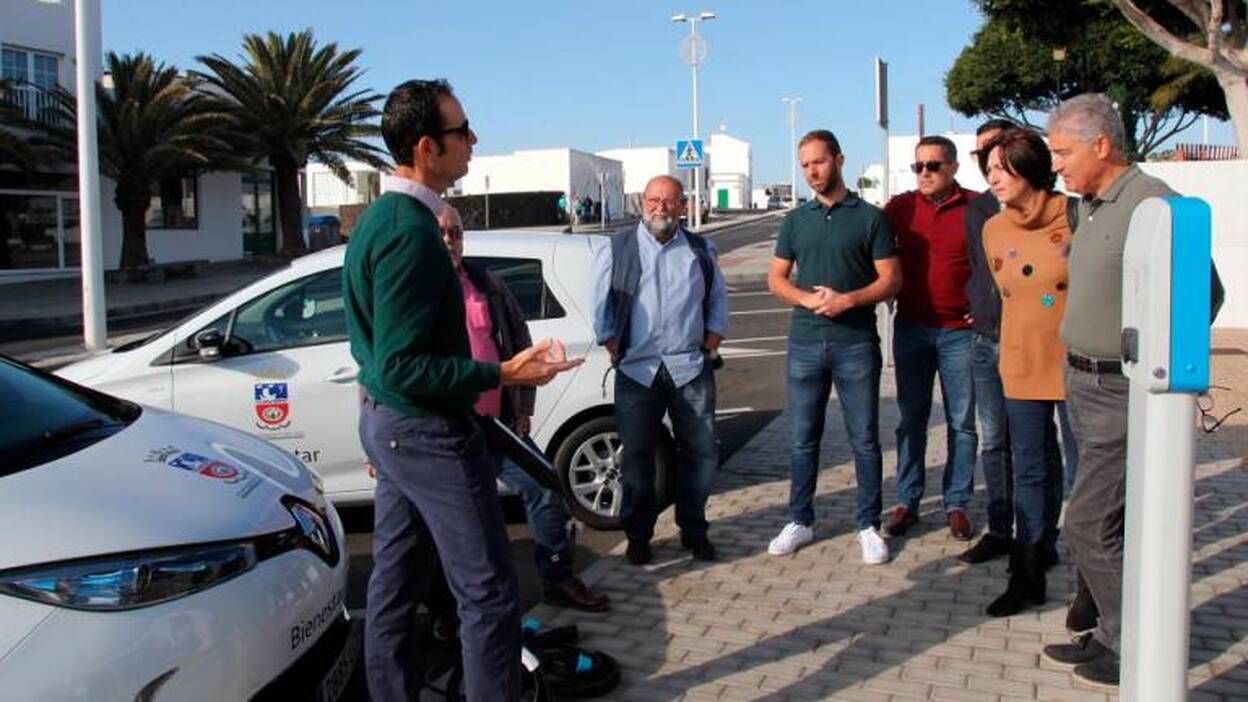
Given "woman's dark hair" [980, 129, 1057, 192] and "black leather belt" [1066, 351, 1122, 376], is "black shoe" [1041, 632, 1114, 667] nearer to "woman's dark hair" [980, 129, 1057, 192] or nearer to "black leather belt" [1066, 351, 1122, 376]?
"black leather belt" [1066, 351, 1122, 376]

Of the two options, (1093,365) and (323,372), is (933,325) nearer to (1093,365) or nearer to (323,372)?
(1093,365)

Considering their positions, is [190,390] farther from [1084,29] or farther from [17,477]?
[1084,29]

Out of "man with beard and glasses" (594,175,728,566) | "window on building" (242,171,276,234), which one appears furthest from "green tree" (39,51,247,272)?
"man with beard and glasses" (594,175,728,566)

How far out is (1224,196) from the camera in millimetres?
12703

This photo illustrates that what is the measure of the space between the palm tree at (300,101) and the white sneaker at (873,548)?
27.7 meters

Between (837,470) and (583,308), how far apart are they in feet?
6.97

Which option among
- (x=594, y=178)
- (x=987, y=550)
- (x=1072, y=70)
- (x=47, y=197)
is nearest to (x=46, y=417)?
(x=987, y=550)

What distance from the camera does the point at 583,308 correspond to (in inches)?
235

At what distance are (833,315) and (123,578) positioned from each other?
131 inches

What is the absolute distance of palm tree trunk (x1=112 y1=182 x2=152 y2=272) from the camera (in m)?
26.6

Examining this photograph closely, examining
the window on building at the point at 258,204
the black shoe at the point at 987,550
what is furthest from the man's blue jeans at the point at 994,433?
the window on building at the point at 258,204

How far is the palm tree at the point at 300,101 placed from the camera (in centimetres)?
3014

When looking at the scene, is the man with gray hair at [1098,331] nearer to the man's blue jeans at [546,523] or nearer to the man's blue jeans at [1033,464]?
the man's blue jeans at [1033,464]

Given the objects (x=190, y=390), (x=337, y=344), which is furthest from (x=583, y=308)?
(x=190, y=390)
